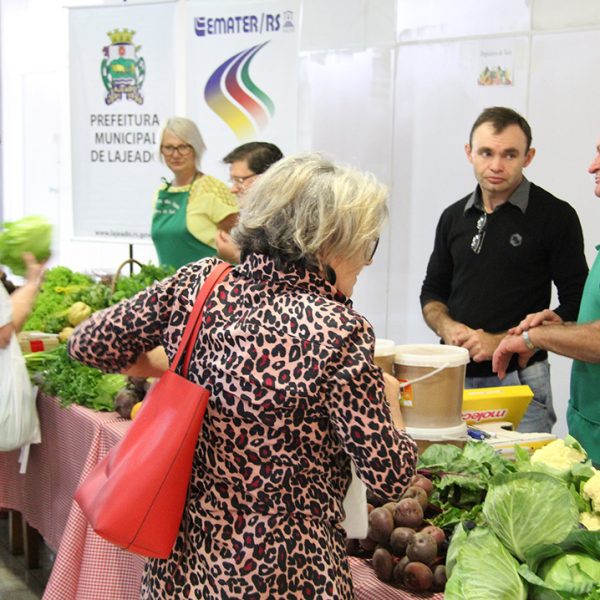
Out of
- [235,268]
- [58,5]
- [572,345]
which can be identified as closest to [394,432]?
[235,268]

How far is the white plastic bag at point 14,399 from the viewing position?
3.29 metres

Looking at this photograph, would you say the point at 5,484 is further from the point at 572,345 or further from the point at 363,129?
the point at 363,129

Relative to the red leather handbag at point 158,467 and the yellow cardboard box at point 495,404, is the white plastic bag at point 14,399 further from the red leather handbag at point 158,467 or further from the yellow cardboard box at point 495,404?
the red leather handbag at point 158,467

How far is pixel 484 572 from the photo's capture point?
1.43 metres

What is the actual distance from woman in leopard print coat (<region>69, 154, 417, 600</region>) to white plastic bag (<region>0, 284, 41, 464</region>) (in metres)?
1.88

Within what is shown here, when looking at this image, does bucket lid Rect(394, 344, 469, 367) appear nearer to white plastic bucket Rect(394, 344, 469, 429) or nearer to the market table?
white plastic bucket Rect(394, 344, 469, 429)

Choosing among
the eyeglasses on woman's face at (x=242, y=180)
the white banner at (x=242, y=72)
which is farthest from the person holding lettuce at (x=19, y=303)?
the white banner at (x=242, y=72)

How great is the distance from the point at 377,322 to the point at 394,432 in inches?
166

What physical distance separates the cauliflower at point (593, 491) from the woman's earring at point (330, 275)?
69cm

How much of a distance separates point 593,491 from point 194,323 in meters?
0.85

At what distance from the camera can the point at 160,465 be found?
148 cm

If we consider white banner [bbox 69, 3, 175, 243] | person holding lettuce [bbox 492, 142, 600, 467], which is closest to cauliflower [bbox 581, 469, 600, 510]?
person holding lettuce [bbox 492, 142, 600, 467]

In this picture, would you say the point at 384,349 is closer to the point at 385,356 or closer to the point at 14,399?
the point at 385,356

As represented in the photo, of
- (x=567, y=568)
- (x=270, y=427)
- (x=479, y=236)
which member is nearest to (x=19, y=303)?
(x=479, y=236)
